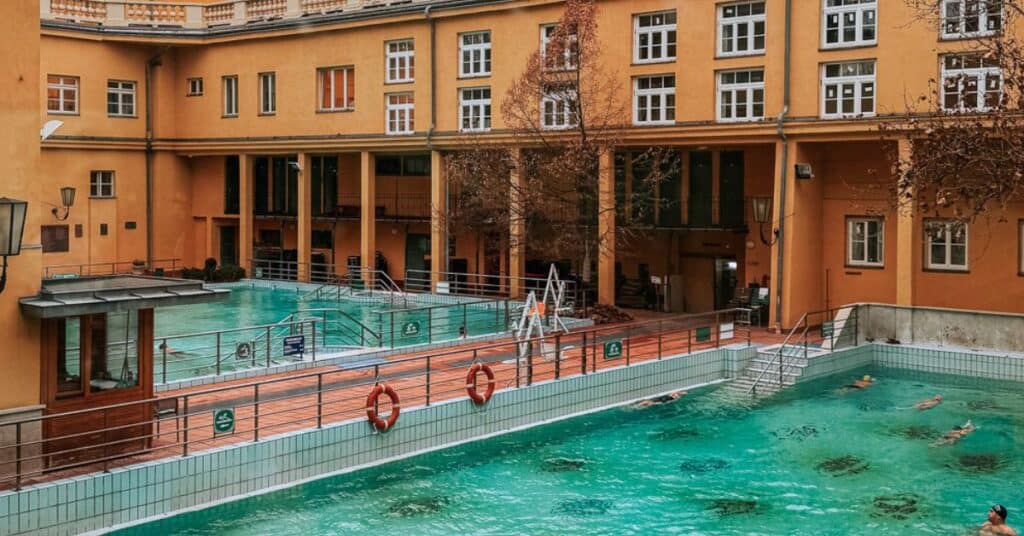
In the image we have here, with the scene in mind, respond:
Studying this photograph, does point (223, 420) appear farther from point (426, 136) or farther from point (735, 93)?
point (426, 136)

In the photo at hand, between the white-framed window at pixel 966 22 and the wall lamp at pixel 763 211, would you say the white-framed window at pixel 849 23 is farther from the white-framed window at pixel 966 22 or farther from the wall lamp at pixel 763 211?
the wall lamp at pixel 763 211

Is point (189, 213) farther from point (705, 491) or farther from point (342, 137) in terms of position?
point (705, 491)

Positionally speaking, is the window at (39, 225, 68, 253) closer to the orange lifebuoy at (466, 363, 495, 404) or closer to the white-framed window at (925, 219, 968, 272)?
the orange lifebuoy at (466, 363, 495, 404)

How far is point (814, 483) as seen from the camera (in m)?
15.6

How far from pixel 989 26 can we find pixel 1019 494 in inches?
511

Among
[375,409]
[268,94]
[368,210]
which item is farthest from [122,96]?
[375,409]

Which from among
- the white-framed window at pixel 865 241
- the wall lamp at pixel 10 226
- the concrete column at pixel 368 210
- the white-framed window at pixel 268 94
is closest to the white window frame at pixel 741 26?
the white-framed window at pixel 865 241

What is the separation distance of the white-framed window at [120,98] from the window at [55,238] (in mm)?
4573

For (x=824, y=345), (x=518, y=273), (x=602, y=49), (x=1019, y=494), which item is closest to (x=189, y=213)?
(x=518, y=273)

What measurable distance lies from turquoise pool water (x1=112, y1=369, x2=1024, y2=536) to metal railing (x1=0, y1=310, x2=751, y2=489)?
40.0 inches

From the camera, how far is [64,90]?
39.2 metres

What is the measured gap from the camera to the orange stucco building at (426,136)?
26281 mm

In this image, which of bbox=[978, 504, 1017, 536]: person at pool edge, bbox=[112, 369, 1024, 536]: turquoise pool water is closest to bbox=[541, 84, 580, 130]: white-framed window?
bbox=[112, 369, 1024, 536]: turquoise pool water

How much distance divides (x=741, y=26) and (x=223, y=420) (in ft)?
61.2
